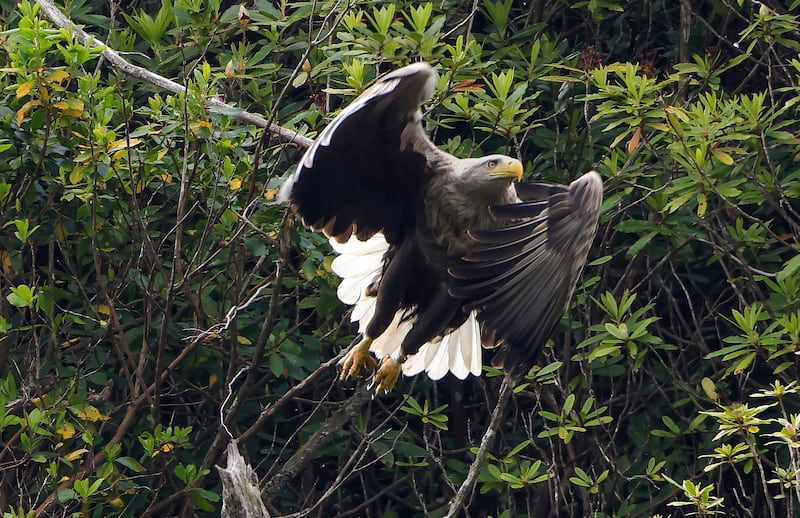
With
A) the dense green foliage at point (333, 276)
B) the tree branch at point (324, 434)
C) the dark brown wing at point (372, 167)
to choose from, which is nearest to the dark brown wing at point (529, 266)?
the dark brown wing at point (372, 167)

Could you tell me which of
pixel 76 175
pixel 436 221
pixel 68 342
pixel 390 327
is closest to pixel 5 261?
pixel 68 342

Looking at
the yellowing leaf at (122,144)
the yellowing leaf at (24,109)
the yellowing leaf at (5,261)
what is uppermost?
the yellowing leaf at (24,109)

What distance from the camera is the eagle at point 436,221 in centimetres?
449

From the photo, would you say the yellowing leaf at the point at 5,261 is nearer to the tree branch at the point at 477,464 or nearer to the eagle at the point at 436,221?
the eagle at the point at 436,221

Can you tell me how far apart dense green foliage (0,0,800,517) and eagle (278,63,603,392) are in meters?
0.35

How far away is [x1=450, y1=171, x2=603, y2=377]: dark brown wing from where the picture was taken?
4492mm

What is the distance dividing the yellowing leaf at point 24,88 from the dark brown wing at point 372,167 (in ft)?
3.39

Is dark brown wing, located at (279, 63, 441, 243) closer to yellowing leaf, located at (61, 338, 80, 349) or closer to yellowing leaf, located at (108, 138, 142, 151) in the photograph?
yellowing leaf, located at (108, 138, 142, 151)

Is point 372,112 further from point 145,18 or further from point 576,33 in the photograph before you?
point 576,33

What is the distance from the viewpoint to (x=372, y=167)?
15.5 ft

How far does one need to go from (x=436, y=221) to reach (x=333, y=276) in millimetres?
829

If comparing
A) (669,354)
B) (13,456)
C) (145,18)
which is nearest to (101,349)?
(13,456)

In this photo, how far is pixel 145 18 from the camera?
17.9 ft

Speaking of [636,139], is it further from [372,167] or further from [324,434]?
[324,434]
